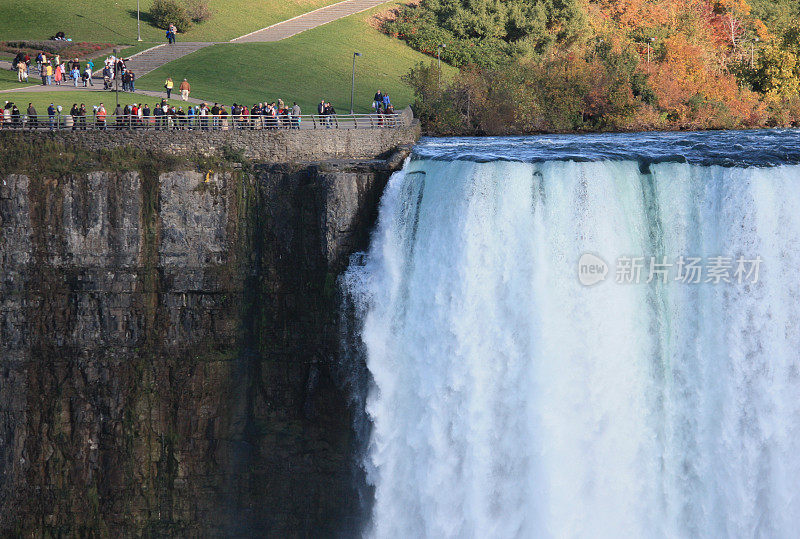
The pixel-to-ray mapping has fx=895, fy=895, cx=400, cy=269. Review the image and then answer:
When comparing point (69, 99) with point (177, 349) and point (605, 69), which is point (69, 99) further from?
point (605, 69)

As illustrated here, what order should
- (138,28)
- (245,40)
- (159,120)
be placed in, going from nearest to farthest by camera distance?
(159,120) → (138,28) → (245,40)

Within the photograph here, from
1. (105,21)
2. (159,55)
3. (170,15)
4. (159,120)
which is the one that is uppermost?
(170,15)

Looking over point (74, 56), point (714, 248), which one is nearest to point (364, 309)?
point (714, 248)

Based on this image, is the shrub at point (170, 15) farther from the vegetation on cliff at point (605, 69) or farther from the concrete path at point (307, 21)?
the vegetation on cliff at point (605, 69)

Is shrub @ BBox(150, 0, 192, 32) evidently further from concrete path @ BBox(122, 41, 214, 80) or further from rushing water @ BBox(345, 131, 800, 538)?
rushing water @ BBox(345, 131, 800, 538)

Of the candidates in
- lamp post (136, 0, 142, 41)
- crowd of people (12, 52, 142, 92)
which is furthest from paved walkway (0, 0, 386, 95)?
lamp post (136, 0, 142, 41)

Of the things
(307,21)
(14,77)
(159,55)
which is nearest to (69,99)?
(14,77)

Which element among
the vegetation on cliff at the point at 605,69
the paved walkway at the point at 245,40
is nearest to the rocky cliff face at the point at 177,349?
the paved walkway at the point at 245,40
